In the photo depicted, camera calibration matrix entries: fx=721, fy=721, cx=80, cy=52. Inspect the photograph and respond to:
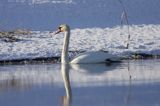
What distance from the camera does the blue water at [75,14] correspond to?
29.4m

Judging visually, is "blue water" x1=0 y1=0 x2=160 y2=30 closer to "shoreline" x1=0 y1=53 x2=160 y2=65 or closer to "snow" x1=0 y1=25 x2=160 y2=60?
"snow" x1=0 y1=25 x2=160 y2=60

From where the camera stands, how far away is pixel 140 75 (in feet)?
48.6

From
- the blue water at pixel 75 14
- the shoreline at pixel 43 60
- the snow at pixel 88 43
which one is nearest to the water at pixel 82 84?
the shoreline at pixel 43 60

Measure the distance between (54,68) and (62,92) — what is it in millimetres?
4592

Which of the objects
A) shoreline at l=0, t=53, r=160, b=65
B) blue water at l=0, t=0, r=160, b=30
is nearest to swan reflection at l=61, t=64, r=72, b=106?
shoreline at l=0, t=53, r=160, b=65

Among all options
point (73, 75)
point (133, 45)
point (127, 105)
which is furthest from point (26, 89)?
point (133, 45)

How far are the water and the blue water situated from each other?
1063cm

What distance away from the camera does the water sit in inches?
448

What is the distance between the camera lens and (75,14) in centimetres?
3297

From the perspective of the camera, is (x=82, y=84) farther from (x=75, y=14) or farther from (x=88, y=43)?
(x=75, y=14)

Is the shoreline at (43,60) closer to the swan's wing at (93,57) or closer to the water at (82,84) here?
the water at (82,84)

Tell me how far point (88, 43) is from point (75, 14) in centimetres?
1173

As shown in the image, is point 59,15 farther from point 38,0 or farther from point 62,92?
point 62,92

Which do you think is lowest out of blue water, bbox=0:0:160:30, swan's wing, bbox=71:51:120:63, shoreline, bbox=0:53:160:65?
shoreline, bbox=0:53:160:65
